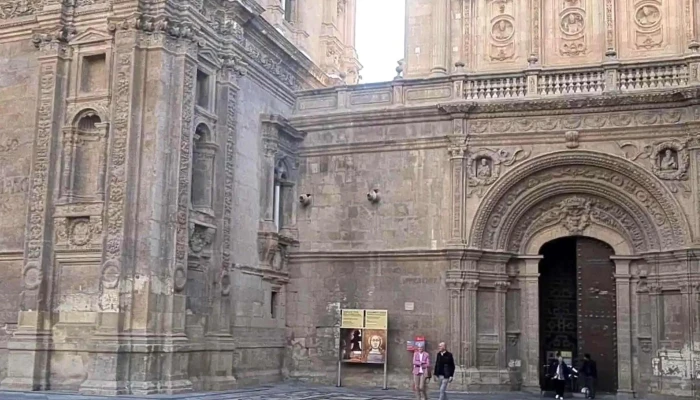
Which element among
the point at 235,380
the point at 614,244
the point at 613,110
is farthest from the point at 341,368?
the point at 613,110

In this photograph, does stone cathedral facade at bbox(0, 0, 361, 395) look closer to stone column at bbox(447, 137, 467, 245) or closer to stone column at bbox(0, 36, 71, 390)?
stone column at bbox(0, 36, 71, 390)

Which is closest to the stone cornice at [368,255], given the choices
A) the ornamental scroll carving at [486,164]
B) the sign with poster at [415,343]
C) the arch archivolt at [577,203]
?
the arch archivolt at [577,203]

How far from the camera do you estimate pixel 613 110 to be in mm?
20016

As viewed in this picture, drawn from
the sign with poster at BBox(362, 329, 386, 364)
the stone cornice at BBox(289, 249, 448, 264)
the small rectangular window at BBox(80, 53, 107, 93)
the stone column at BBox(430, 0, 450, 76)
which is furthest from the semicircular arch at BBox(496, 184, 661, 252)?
the small rectangular window at BBox(80, 53, 107, 93)

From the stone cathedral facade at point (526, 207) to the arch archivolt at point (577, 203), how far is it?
4cm

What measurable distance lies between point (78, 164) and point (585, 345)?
481 inches

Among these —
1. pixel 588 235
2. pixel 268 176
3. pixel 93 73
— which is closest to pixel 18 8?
pixel 93 73

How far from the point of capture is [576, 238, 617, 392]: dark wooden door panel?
20.5 m

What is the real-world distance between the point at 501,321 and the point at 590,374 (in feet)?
7.75

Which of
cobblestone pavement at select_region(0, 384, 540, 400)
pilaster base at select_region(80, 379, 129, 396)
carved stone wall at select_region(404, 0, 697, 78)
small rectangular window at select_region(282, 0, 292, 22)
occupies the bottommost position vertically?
cobblestone pavement at select_region(0, 384, 540, 400)

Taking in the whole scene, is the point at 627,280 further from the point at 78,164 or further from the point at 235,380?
the point at 78,164

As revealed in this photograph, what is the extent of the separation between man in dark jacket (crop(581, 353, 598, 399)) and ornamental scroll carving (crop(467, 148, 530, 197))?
4.64 m

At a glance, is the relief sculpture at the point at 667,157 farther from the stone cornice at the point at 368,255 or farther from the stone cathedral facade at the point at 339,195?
the stone cornice at the point at 368,255

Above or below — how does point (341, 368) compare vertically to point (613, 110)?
below
